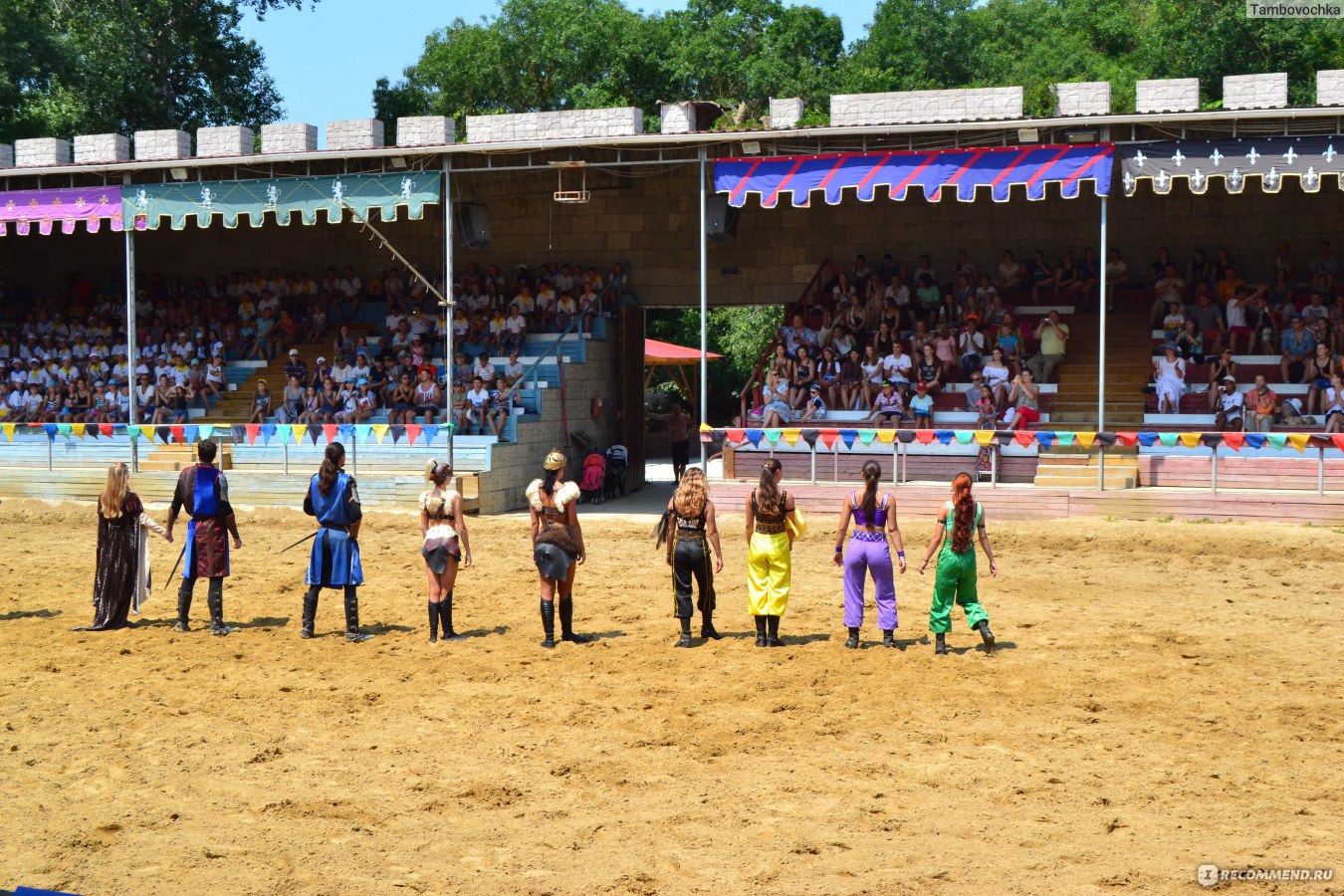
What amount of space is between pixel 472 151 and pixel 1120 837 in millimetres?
16204

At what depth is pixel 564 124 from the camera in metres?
20.9

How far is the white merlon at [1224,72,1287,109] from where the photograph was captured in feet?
60.2

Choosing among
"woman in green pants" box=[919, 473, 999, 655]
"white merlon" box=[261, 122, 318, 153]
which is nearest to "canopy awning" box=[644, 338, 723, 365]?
"white merlon" box=[261, 122, 318, 153]

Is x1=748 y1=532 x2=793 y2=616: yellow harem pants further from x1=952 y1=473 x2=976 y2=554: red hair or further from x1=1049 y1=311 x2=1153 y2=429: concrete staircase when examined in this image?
x1=1049 y1=311 x2=1153 y2=429: concrete staircase

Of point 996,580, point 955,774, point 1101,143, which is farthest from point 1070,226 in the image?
point 955,774

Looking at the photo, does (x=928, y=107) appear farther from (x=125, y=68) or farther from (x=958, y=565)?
(x=125, y=68)

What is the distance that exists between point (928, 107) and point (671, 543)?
33.6ft

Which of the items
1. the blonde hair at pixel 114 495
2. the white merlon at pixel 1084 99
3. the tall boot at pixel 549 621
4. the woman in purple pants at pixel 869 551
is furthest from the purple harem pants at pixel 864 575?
the white merlon at pixel 1084 99

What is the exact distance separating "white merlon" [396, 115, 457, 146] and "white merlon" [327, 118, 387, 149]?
15.2 inches

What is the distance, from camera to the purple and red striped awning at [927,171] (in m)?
18.7

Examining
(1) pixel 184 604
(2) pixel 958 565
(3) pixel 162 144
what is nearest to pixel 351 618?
(1) pixel 184 604

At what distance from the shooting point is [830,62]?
165 feet

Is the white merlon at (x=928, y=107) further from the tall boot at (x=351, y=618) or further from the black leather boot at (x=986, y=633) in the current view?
the tall boot at (x=351, y=618)

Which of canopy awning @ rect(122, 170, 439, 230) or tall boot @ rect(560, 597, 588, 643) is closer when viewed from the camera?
tall boot @ rect(560, 597, 588, 643)
